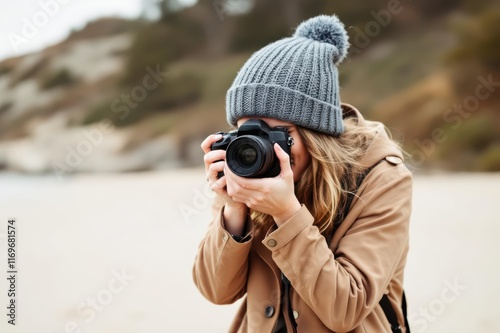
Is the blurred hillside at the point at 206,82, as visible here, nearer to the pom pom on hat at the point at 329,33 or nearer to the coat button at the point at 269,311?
the pom pom on hat at the point at 329,33

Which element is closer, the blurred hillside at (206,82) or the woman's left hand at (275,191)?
the woman's left hand at (275,191)

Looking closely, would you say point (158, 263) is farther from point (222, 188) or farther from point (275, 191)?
point (275, 191)

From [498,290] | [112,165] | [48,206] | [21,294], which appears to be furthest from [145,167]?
[498,290]

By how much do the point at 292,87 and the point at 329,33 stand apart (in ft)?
0.77

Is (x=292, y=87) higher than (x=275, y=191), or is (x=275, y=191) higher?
(x=292, y=87)

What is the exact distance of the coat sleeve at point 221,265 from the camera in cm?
132

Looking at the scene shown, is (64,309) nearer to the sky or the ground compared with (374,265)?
nearer to the ground

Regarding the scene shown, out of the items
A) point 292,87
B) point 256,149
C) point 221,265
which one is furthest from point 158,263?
point 256,149

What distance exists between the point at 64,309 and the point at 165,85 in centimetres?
1389

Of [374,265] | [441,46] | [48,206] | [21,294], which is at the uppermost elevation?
[374,265]

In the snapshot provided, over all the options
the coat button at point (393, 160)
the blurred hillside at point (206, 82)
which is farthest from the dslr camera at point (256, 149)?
the blurred hillside at point (206, 82)

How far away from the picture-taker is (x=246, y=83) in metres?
1.40

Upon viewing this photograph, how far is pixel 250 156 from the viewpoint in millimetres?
1232

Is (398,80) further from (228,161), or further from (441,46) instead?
(228,161)
